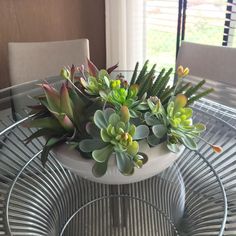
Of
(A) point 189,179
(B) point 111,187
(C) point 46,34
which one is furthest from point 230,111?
(C) point 46,34

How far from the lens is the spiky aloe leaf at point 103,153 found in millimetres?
576

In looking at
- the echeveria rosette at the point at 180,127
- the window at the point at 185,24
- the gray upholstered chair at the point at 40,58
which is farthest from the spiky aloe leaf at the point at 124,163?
the window at the point at 185,24

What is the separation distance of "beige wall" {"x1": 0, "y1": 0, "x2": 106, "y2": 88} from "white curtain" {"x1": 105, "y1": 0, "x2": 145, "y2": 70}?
13cm

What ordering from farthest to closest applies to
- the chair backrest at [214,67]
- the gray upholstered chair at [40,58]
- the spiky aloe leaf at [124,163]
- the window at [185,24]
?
the window at [185,24]
the gray upholstered chair at [40,58]
the chair backrest at [214,67]
the spiky aloe leaf at [124,163]

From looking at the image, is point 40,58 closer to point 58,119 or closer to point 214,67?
point 214,67

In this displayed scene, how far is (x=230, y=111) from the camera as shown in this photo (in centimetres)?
115

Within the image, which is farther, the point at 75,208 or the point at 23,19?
the point at 23,19

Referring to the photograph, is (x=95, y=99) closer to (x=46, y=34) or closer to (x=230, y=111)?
(x=230, y=111)

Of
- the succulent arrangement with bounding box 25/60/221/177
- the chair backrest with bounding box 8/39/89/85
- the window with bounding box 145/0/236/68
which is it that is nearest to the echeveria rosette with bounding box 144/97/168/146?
the succulent arrangement with bounding box 25/60/221/177

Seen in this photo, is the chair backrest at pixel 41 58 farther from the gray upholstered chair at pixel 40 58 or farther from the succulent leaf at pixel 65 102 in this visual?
the succulent leaf at pixel 65 102

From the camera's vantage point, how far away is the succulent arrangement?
0.59 metres

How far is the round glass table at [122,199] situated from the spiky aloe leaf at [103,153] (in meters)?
0.24

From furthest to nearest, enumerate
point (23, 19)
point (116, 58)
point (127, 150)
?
point (116, 58), point (23, 19), point (127, 150)

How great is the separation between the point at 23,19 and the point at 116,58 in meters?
0.62
